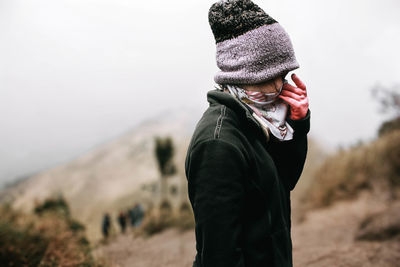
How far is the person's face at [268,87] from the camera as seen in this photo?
1.47m

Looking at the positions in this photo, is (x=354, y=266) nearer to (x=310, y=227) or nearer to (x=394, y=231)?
(x=394, y=231)

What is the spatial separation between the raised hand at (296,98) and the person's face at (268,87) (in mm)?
57

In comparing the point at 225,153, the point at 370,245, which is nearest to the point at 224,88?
the point at 225,153

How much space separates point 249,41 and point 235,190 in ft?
2.23

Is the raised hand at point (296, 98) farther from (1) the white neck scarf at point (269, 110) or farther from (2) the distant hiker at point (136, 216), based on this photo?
(2) the distant hiker at point (136, 216)

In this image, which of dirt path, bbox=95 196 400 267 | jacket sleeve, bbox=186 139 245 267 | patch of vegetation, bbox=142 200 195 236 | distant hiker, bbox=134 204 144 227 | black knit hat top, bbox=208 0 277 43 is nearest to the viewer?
jacket sleeve, bbox=186 139 245 267

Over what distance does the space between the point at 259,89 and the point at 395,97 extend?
61.4 ft

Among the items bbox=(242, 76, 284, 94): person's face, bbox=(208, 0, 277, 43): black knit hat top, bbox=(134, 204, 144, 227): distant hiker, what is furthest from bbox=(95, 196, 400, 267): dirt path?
bbox=(134, 204, 144, 227): distant hiker

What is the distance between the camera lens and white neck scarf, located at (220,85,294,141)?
1467 mm

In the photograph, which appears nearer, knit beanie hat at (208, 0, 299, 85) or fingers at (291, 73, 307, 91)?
knit beanie hat at (208, 0, 299, 85)

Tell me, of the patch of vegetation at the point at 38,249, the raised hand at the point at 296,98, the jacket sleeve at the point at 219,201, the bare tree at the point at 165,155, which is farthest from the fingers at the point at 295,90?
the bare tree at the point at 165,155

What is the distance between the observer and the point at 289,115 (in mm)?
1577

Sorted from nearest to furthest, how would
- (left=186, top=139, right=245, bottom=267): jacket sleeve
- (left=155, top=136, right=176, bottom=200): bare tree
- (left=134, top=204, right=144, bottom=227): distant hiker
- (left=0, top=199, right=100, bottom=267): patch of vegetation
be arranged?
(left=186, top=139, right=245, bottom=267): jacket sleeve
(left=0, top=199, right=100, bottom=267): patch of vegetation
(left=134, top=204, right=144, bottom=227): distant hiker
(left=155, top=136, right=176, bottom=200): bare tree

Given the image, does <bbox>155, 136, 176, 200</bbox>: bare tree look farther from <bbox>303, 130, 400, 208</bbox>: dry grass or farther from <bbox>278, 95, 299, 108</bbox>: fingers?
<bbox>278, 95, 299, 108</bbox>: fingers
